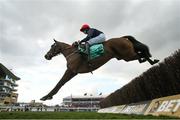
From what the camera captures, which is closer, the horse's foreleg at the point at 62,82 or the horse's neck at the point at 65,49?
the horse's foreleg at the point at 62,82

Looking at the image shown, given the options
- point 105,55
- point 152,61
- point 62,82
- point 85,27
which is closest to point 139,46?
point 152,61

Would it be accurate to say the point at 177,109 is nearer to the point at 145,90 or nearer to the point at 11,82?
the point at 145,90

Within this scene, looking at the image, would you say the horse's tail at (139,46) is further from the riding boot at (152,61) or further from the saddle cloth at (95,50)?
the saddle cloth at (95,50)

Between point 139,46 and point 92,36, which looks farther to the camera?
point 139,46

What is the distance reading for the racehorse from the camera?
29.5 ft

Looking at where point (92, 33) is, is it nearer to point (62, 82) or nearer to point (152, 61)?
point (62, 82)

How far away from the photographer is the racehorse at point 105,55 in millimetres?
8986

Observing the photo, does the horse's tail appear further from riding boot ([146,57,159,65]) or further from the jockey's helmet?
the jockey's helmet

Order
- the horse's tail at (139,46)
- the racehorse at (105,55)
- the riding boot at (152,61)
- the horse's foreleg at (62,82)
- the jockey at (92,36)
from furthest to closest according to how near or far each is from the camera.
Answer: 1. the horse's tail at (139,46)
2. the jockey at (92,36)
3. the riding boot at (152,61)
4. the horse's foreleg at (62,82)
5. the racehorse at (105,55)

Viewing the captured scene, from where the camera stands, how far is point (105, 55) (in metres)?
9.12

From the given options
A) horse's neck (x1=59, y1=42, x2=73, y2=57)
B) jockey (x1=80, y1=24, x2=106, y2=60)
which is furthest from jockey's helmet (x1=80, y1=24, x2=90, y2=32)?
horse's neck (x1=59, y1=42, x2=73, y2=57)

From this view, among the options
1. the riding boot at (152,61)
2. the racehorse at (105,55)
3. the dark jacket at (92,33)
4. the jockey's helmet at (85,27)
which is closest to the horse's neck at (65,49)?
the racehorse at (105,55)

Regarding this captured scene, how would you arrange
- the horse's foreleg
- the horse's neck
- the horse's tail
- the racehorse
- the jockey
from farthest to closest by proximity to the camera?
the horse's neck, the horse's tail, the jockey, the horse's foreleg, the racehorse

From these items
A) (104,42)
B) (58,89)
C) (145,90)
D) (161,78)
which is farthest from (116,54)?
(145,90)
